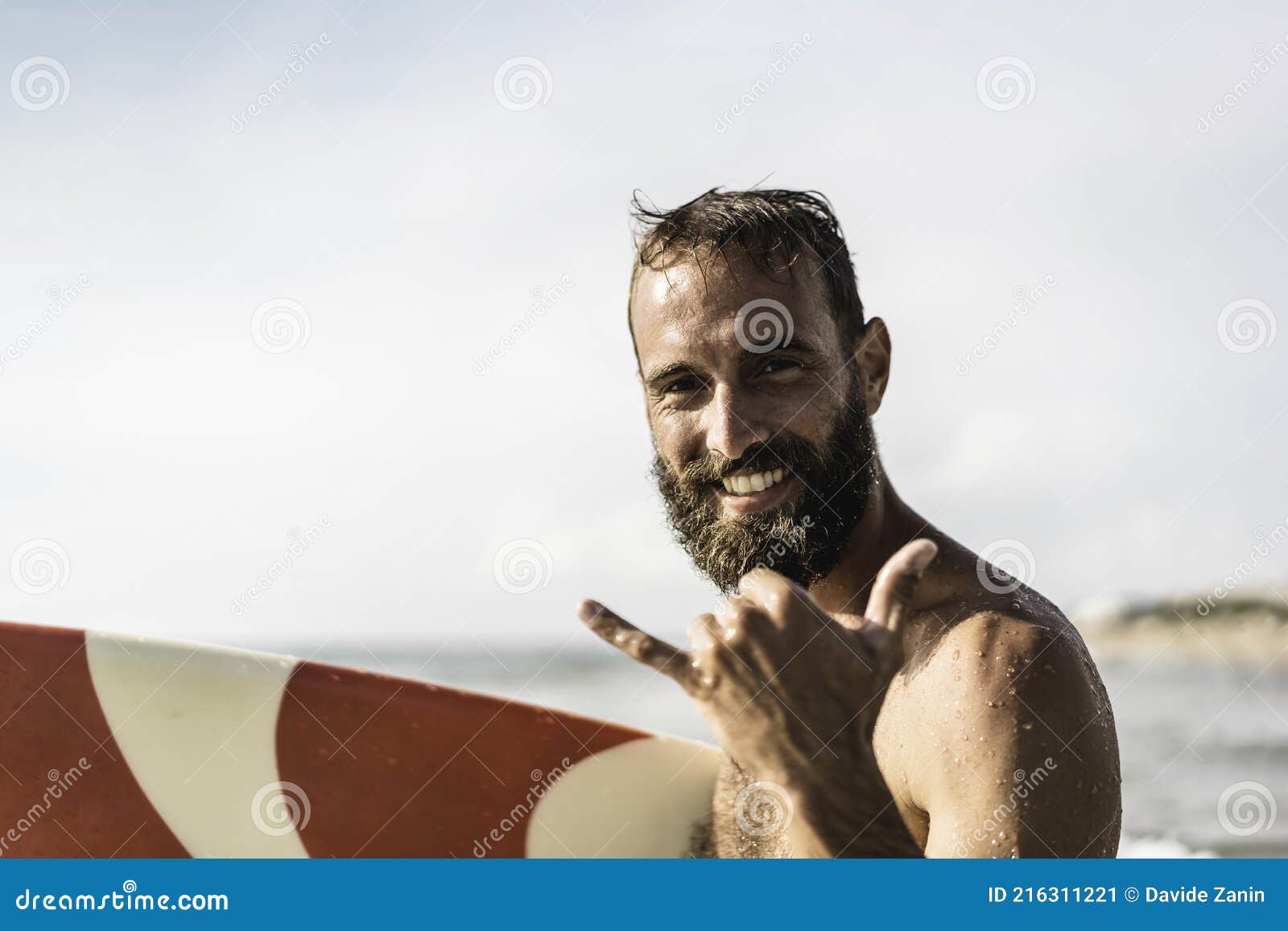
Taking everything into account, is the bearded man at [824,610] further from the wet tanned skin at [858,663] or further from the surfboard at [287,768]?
the surfboard at [287,768]

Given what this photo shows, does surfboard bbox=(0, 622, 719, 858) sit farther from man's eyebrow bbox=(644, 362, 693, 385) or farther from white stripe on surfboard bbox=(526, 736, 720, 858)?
man's eyebrow bbox=(644, 362, 693, 385)

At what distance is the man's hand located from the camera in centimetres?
147

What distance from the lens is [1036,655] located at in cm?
199

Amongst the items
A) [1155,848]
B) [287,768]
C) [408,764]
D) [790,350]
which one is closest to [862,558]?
[790,350]

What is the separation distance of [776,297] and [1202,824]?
5.84m

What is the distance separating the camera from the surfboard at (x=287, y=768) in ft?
10.0

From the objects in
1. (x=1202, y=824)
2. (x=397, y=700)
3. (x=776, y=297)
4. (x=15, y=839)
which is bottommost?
(x=1202, y=824)

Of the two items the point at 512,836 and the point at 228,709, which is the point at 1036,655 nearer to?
the point at 512,836

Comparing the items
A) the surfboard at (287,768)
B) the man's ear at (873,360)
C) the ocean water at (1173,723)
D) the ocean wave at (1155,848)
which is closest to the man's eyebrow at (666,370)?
the man's ear at (873,360)

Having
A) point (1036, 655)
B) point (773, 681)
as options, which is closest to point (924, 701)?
point (1036, 655)

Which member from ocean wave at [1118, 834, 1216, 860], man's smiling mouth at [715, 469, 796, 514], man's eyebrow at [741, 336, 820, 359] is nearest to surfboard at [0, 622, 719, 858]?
man's smiling mouth at [715, 469, 796, 514]

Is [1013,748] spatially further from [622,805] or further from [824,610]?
[622,805]

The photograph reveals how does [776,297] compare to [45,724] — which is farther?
[45,724]

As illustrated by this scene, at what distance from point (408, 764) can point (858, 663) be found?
204cm
